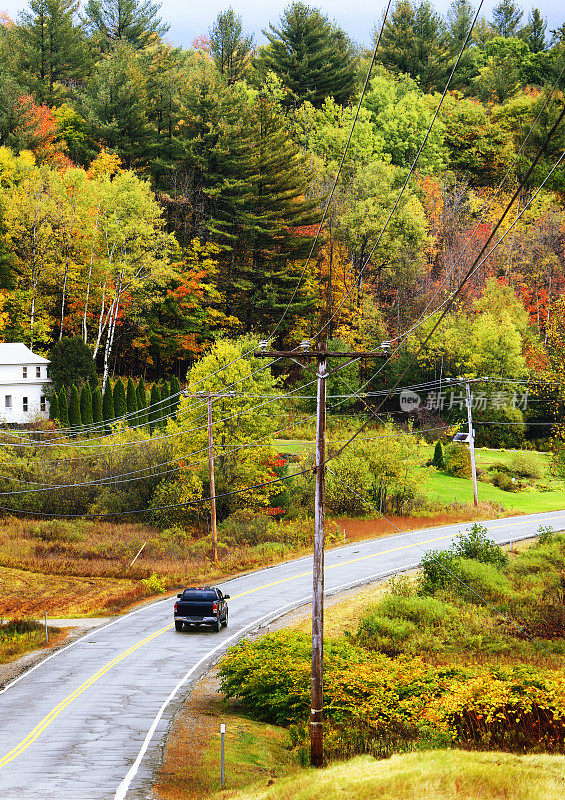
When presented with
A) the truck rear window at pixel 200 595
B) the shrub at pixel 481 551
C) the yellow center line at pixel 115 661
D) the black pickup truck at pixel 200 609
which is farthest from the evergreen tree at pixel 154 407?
the black pickup truck at pixel 200 609

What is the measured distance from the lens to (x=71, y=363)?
224 feet

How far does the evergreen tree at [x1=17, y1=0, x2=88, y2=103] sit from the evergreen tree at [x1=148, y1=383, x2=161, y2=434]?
4156cm

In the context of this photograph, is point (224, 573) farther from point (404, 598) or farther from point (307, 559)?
point (404, 598)

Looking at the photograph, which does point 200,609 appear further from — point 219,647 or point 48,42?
point 48,42

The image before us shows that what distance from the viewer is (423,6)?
110875mm

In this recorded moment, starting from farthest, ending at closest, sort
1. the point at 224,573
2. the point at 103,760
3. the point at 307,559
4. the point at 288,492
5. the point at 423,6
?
1. the point at 423,6
2. the point at 288,492
3. the point at 307,559
4. the point at 224,573
5. the point at 103,760

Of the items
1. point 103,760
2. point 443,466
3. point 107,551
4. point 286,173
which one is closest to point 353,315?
point 286,173

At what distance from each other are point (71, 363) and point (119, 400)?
16.8ft

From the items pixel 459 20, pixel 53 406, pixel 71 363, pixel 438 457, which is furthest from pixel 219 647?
pixel 459 20

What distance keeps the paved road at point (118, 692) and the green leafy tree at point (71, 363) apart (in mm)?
29181

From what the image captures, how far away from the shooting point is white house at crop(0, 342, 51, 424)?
64.1 metres

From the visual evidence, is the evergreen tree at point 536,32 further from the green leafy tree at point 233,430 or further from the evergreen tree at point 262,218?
the green leafy tree at point 233,430

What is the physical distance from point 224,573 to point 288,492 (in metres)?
12.7

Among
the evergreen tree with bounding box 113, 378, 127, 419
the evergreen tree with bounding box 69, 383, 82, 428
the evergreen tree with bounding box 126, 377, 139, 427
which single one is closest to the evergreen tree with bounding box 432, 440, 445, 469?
the evergreen tree with bounding box 126, 377, 139, 427
